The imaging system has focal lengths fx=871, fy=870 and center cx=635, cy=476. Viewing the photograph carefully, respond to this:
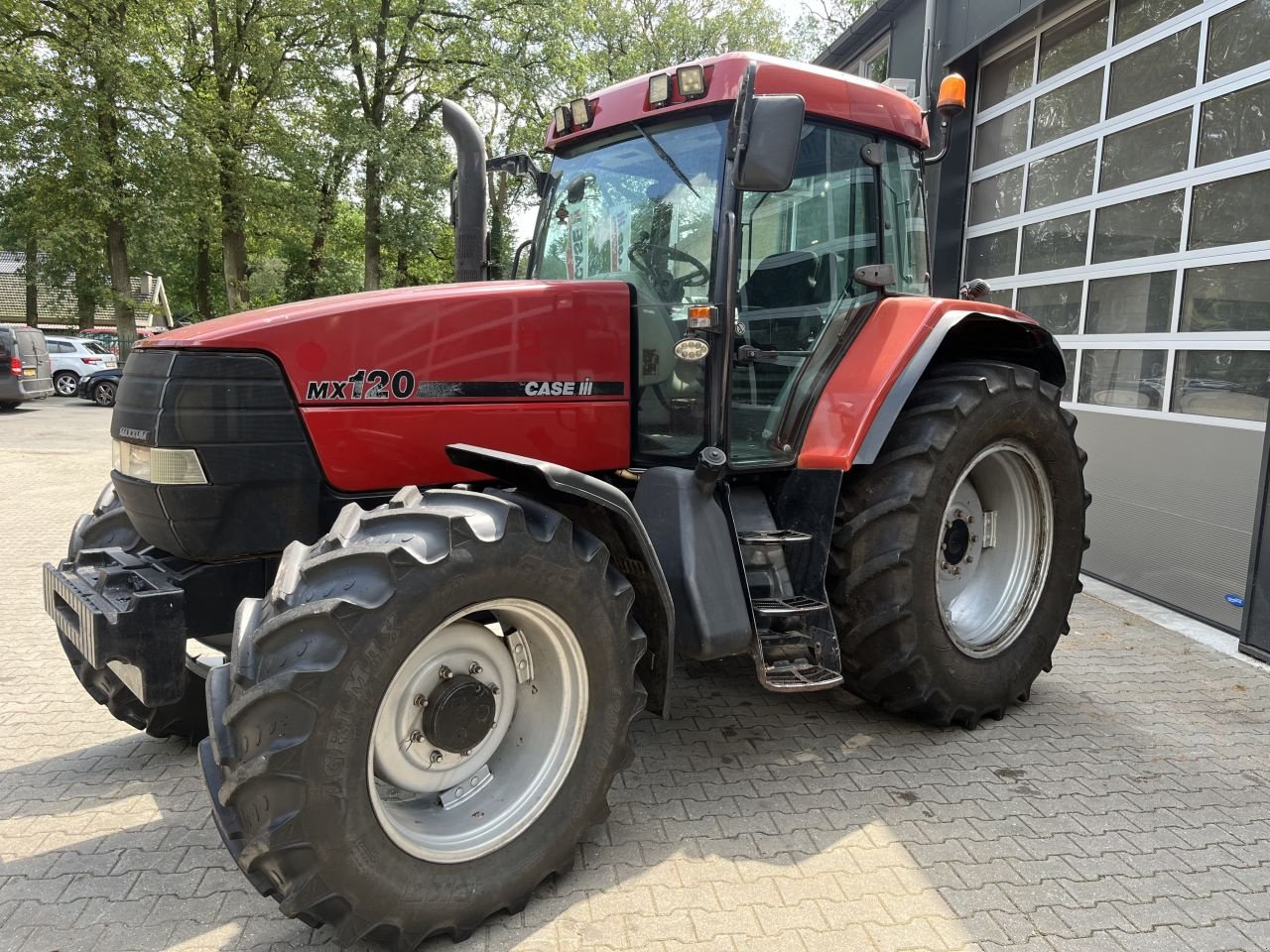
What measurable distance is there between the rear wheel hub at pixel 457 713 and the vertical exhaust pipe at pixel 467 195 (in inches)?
74.5

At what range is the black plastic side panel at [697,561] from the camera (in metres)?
2.79

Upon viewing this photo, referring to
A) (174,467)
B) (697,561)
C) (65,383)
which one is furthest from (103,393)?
(697,561)

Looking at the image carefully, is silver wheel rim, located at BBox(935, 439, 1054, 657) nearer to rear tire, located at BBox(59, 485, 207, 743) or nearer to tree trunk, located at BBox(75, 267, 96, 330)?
rear tire, located at BBox(59, 485, 207, 743)

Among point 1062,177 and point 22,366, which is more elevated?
point 1062,177

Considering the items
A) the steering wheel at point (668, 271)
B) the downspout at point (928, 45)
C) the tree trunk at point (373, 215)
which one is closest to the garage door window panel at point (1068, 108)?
the downspout at point (928, 45)

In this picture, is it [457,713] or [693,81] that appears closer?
[457,713]

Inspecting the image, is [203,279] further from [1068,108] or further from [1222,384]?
[1222,384]

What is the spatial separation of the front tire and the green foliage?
18.2 metres

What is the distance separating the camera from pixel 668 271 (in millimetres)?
3139

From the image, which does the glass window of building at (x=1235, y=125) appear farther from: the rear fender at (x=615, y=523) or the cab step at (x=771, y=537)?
the rear fender at (x=615, y=523)

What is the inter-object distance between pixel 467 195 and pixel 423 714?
6.88 feet

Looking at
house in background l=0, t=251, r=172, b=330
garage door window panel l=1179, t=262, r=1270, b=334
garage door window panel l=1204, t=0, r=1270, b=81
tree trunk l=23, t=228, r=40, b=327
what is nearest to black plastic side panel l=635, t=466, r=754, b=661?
house in background l=0, t=251, r=172, b=330

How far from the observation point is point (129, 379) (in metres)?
2.56

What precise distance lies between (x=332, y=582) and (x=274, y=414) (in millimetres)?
657
